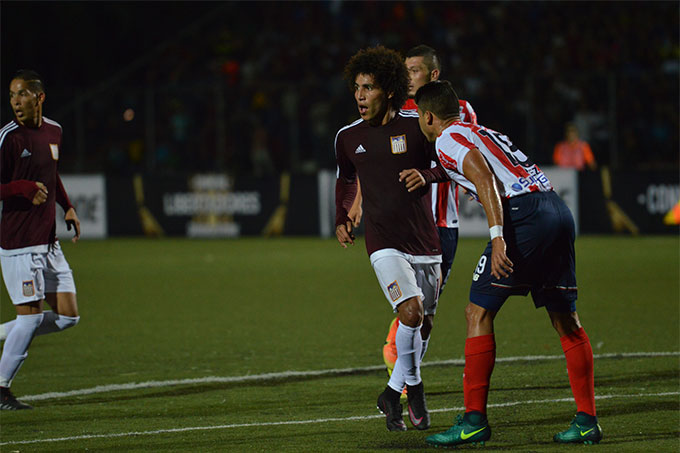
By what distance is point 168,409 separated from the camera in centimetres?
701

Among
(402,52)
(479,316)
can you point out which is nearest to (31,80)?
(479,316)

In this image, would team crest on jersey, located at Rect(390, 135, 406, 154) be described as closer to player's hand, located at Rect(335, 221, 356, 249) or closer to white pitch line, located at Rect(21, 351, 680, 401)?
player's hand, located at Rect(335, 221, 356, 249)

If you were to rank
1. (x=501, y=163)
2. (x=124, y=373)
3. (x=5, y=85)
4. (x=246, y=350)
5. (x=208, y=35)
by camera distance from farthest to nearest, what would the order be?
(x=208, y=35) < (x=5, y=85) < (x=246, y=350) < (x=124, y=373) < (x=501, y=163)

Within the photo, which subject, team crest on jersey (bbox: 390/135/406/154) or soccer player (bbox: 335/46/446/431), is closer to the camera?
soccer player (bbox: 335/46/446/431)

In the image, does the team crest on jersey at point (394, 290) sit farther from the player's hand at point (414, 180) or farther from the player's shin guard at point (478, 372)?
the player's shin guard at point (478, 372)

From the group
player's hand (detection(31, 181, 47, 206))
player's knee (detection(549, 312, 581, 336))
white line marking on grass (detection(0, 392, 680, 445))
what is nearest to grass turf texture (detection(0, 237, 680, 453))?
white line marking on grass (detection(0, 392, 680, 445))

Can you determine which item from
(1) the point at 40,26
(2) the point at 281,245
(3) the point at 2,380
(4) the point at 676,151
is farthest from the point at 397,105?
(1) the point at 40,26

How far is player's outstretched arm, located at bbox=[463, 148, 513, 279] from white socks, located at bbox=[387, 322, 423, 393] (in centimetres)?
98

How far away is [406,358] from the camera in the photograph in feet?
21.0

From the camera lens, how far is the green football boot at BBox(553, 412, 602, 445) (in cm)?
571

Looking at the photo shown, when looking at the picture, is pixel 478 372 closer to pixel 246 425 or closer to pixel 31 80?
pixel 246 425

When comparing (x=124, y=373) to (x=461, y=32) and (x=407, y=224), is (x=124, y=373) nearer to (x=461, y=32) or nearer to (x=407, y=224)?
(x=407, y=224)

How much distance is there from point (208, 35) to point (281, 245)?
11.1 m

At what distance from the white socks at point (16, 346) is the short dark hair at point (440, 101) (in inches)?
130
